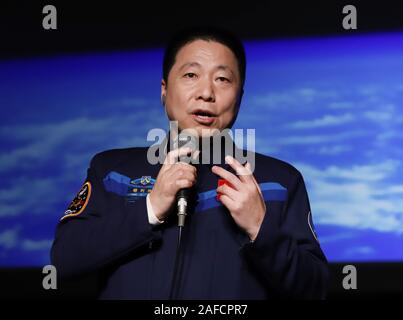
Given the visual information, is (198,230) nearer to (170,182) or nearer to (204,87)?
(170,182)

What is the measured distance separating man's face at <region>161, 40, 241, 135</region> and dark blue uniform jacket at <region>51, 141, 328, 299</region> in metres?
0.19

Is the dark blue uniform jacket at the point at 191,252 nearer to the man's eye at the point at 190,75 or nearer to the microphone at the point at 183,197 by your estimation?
the microphone at the point at 183,197

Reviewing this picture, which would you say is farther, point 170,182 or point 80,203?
point 80,203

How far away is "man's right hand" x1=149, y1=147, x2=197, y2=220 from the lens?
1.36 metres

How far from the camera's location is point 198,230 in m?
1.45

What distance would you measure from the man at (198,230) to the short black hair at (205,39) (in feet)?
0.29

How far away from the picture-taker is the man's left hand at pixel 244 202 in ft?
4.43

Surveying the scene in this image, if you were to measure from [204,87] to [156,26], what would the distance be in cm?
112

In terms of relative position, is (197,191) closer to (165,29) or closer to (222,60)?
(222,60)

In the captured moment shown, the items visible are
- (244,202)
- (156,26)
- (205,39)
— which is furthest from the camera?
(156,26)

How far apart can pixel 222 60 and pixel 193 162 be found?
11.6 inches

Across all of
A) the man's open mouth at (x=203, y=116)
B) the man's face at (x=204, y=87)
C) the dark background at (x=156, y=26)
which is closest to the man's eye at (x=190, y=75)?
the man's face at (x=204, y=87)

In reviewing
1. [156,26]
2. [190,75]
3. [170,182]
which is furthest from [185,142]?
[156,26]

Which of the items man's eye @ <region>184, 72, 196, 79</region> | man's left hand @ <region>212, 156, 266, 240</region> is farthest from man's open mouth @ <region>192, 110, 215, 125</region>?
man's left hand @ <region>212, 156, 266, 240</region>
